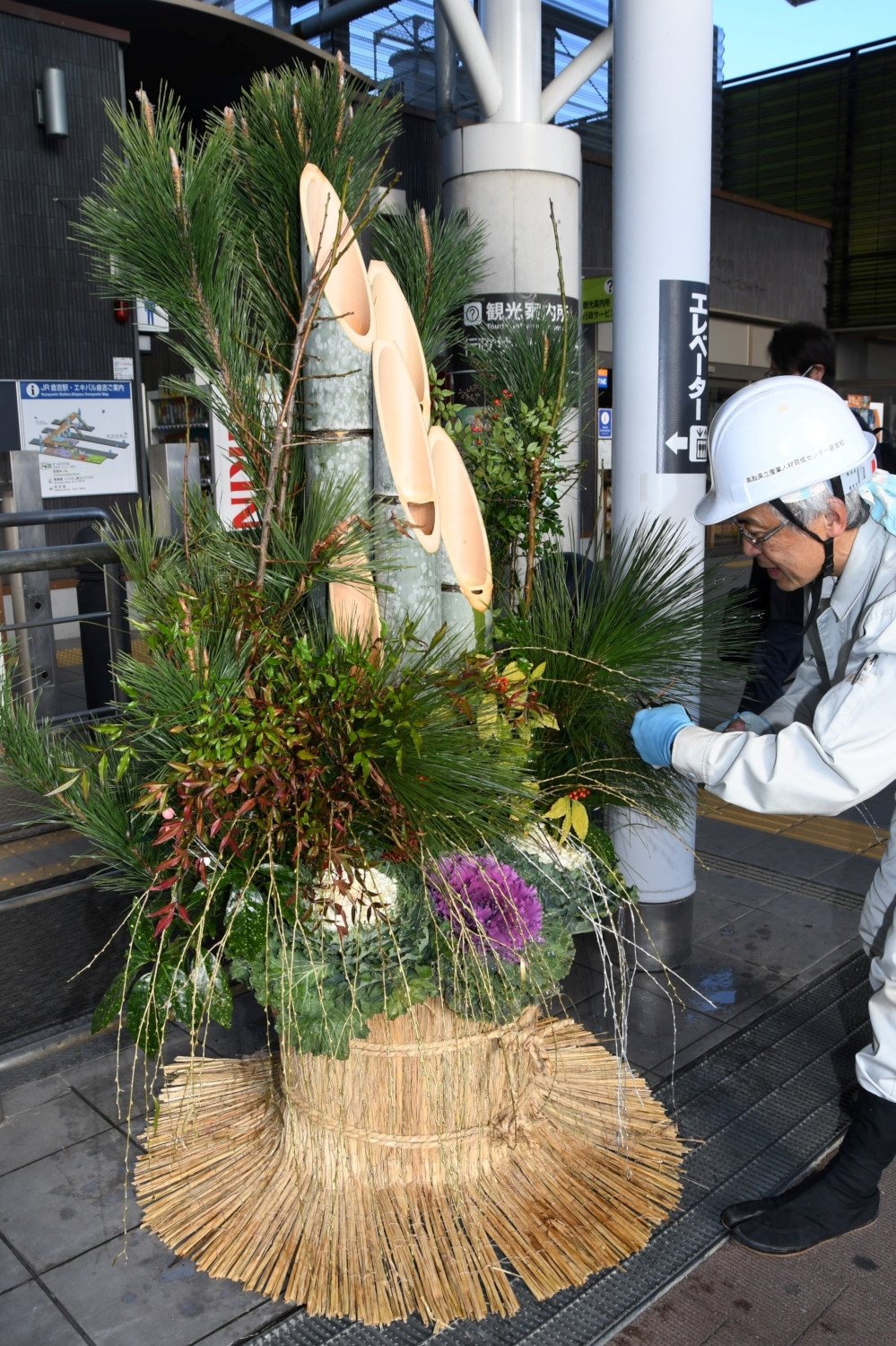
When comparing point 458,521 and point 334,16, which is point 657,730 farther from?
point 334,16

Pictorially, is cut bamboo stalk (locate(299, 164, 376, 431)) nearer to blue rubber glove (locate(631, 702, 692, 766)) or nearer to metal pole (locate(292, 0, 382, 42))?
blue rubber glove (locate(631, 702, 692, 766))

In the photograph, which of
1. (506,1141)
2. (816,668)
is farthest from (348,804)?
(816,668)

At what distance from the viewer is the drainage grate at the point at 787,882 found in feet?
12.8

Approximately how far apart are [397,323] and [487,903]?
100cm

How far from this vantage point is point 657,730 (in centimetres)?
213

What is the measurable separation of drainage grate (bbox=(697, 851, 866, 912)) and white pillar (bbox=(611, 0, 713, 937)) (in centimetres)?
94

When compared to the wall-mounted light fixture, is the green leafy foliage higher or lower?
lower

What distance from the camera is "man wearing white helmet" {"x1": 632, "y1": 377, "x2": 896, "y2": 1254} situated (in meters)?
1.97

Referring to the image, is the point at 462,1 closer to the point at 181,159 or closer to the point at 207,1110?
the point at 181,159

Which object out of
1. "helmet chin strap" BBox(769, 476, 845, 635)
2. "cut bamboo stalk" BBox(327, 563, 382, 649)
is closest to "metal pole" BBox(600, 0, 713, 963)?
"helmet chin strap" BBox(769, 476, 845, 635)

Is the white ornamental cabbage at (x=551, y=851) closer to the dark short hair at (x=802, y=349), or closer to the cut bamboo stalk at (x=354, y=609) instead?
the cut bamboo stalk at (x=354, y=609)

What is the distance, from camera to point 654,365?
3.11 m

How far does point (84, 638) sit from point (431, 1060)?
11.0ft

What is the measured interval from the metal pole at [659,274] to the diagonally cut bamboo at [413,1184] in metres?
0.89
